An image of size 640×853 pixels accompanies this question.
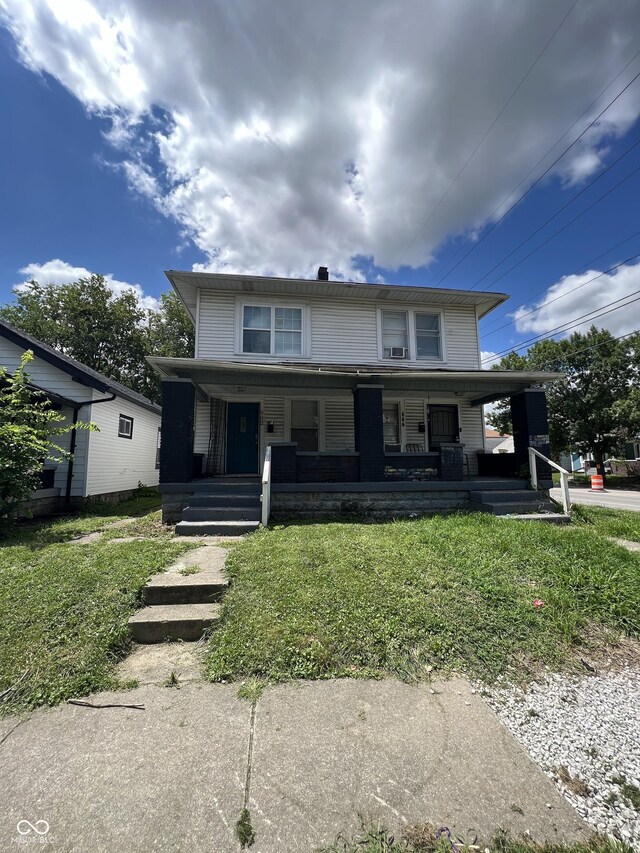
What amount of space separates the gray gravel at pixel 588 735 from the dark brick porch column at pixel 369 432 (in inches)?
206

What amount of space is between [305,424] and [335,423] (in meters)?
0.86

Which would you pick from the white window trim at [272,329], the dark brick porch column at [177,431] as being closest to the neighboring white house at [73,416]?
the dark brick porch column at [177,431]

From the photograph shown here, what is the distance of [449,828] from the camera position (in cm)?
147

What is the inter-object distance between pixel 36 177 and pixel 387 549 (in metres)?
15.9

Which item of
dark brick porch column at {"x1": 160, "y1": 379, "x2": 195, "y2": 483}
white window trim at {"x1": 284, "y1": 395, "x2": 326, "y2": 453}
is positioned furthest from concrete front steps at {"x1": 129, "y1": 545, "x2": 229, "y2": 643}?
white window trim at {"x1": 284, "y1": 395, "x2": 326, "y2": 453}

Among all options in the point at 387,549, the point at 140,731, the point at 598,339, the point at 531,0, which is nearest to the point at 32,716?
the point at 140,731

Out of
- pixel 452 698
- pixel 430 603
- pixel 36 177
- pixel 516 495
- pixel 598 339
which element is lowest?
pixel 452 698

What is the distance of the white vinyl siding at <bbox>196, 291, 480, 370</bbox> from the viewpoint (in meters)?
9.65

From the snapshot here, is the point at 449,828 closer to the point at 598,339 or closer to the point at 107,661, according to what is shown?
the point at 107,661

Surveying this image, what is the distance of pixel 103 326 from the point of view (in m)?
23.2

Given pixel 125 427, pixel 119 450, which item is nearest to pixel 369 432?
pixel 119 450

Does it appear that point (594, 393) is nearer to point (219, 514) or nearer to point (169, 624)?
point (219, 514)

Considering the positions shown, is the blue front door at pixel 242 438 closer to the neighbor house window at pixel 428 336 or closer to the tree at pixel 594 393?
the neighbor house window at pixel 428 336

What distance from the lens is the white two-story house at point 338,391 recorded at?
7.59 metres
